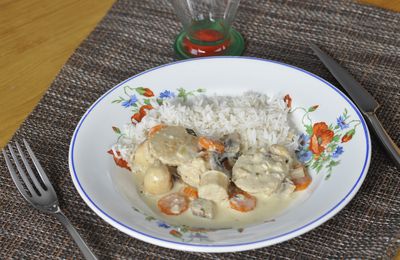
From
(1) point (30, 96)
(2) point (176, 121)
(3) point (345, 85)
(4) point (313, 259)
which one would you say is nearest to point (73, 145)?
(2) point (176, 121)

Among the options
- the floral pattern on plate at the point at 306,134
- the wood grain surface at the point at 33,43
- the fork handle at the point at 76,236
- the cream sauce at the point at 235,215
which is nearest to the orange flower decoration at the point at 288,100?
the floral pattern on plate at the point at 306,134

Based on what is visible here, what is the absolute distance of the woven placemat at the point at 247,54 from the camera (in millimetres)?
1176

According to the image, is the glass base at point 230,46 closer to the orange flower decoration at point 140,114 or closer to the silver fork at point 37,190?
the orange flower decoration at point 140,114

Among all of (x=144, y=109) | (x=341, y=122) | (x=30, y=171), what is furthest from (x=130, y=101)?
(x=341, y=122)

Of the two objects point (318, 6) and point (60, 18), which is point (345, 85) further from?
point (60, 18)

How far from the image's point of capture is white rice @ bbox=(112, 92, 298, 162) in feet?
4.34

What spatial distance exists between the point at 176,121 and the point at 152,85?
5.6 inches

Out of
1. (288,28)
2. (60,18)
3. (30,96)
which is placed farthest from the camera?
(60,18)

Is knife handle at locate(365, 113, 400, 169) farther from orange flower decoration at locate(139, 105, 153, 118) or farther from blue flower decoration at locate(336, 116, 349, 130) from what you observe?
orange flower decoration at locate(139, 105, 153, 118)

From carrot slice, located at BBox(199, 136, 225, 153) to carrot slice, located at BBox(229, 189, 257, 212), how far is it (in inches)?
4.0

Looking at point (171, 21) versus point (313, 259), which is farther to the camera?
point (171, 21)

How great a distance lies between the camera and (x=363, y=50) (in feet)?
5.40

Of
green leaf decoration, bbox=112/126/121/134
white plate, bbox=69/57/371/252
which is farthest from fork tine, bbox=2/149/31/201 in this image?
green leaf decoration, bbox=112/126/121/134

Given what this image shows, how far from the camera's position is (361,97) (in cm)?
143
